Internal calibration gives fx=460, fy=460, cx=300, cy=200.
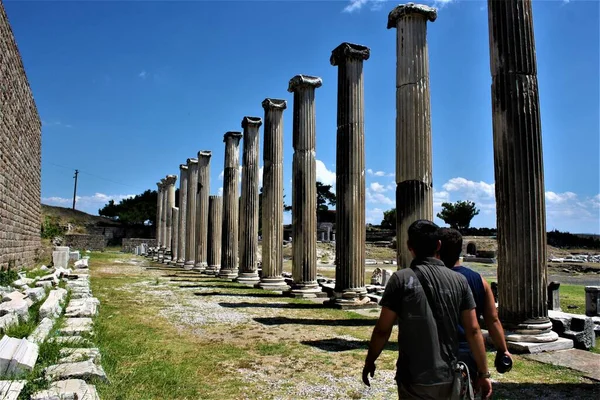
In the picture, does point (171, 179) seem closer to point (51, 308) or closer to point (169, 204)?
point (169, 204)

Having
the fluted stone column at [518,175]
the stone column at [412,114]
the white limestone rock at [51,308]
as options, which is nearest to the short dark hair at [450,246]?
the fluted stone column at [518,175]

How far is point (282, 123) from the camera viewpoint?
16859mm

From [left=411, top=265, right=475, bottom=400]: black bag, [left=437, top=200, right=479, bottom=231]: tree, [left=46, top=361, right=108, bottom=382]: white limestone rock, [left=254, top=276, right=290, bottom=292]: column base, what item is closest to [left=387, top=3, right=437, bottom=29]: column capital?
[left=411, top=265, right=475, bottom=400]: black bag

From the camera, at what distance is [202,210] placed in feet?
83.5

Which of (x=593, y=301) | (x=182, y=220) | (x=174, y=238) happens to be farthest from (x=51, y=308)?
(x=174, y=238)

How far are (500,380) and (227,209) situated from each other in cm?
1640

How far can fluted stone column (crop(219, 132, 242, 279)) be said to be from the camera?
2036 cm

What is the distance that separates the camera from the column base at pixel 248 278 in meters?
17.5

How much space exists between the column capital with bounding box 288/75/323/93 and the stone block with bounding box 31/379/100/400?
11.6 m

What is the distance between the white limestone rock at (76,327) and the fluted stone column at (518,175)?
640 cm

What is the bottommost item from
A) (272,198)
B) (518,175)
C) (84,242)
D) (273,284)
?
(273,284)

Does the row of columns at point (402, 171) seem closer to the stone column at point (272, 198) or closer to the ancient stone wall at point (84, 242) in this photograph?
the stone column at point (272, 198)

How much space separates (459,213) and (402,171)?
68050mm

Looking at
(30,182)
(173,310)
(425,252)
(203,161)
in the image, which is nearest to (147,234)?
(203,161)
